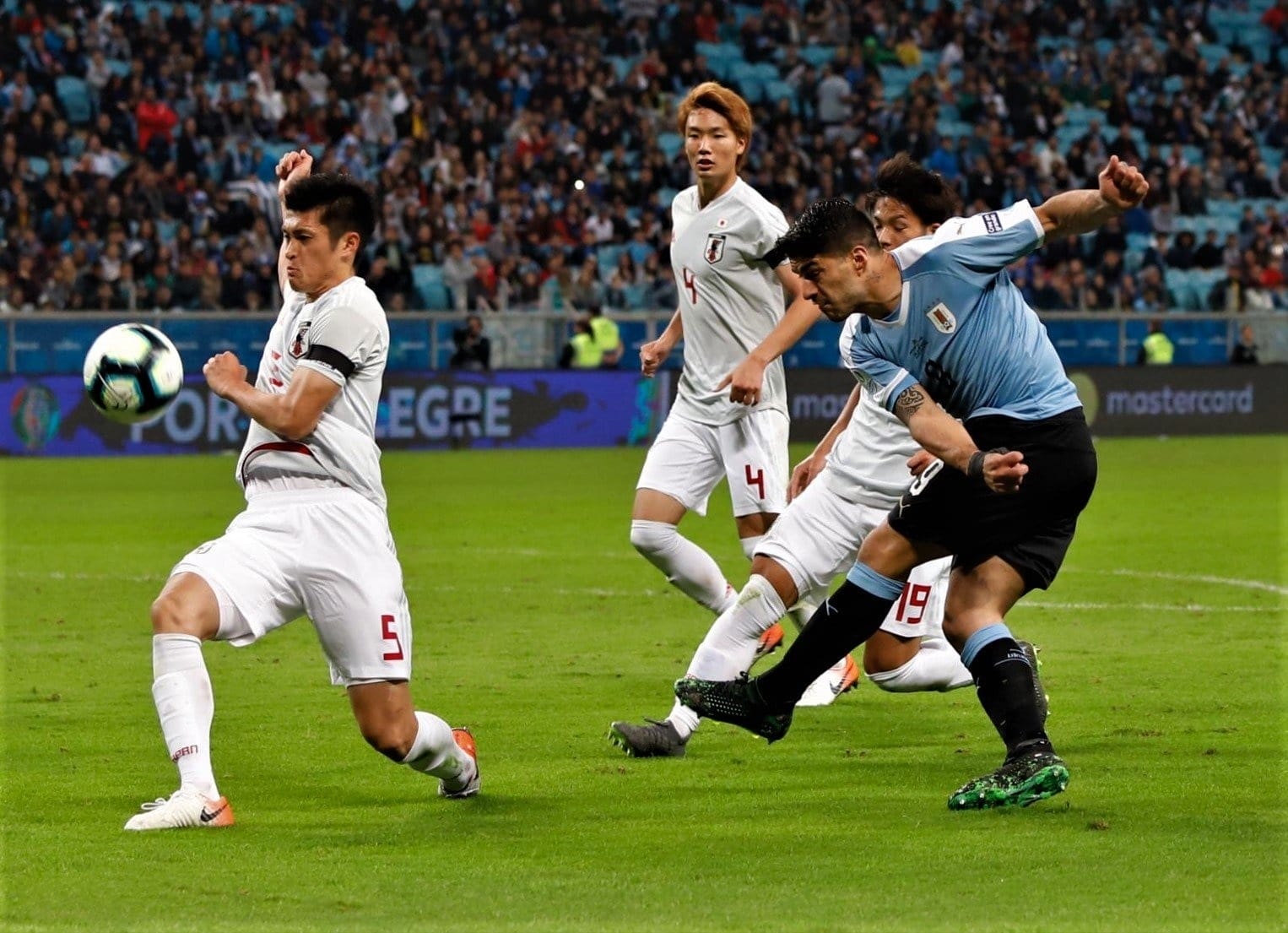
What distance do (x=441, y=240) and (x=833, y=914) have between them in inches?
957

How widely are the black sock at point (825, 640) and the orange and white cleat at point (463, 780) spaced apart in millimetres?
972

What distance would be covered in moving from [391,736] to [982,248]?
2.36m

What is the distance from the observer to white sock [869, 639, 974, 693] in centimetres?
778

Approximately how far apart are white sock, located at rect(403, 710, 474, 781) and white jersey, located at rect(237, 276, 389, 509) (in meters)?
0.73

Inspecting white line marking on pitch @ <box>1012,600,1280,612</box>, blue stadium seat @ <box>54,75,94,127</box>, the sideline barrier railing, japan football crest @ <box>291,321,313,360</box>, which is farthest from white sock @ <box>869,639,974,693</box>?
blue stadium seat @ <box>54,75,94,127</box>

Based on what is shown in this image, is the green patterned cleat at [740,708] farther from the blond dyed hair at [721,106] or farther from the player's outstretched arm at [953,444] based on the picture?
the blond dyed hair at [721,106]

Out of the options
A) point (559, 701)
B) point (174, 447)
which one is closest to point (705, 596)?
point (559, 701)

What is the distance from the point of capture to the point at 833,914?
493 centimetres

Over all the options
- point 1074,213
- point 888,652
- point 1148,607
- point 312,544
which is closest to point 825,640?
point 888,652

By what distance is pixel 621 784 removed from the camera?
6867 mm

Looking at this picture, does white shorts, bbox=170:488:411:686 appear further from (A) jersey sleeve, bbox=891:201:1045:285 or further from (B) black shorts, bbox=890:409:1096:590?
(A) jersey sleeve, bbox=891:201:1045:285

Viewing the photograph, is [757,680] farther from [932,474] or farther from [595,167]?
[595,167]

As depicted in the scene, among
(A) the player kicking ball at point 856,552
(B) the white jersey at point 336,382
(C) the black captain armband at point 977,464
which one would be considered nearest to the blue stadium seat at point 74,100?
(A) the player kicking ball at point 856,552

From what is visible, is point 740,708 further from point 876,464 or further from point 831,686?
point 831,686
